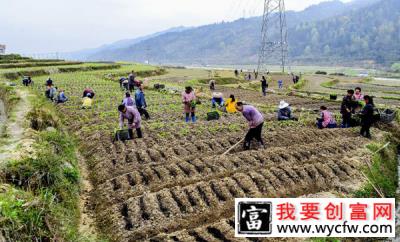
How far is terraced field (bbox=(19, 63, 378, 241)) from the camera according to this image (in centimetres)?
786

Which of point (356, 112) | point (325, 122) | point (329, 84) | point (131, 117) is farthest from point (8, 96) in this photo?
point (329, 84)

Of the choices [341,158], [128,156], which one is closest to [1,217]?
[128,156]

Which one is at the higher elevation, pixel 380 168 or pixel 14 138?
pixel 14 138

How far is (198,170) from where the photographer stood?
33.6ft

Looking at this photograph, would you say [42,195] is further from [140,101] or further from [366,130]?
[366,130]

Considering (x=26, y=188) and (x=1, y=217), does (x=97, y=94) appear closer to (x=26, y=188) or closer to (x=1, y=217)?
(x=26, y=188)

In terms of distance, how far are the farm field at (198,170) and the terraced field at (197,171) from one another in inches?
0.9

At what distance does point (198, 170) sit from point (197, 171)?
78 mm

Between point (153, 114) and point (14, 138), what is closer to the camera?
point (14, 138)

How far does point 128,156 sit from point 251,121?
13.1 feet

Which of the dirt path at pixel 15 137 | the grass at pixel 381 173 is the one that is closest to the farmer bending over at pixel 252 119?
the grass at pixel 381 173

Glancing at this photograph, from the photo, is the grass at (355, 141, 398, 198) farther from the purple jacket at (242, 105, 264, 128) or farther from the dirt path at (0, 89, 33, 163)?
the dirt path at (0, 89, 33, 163)

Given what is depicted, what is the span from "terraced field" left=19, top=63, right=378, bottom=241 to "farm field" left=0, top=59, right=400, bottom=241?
0.02 meters

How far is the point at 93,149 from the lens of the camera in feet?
41.0
